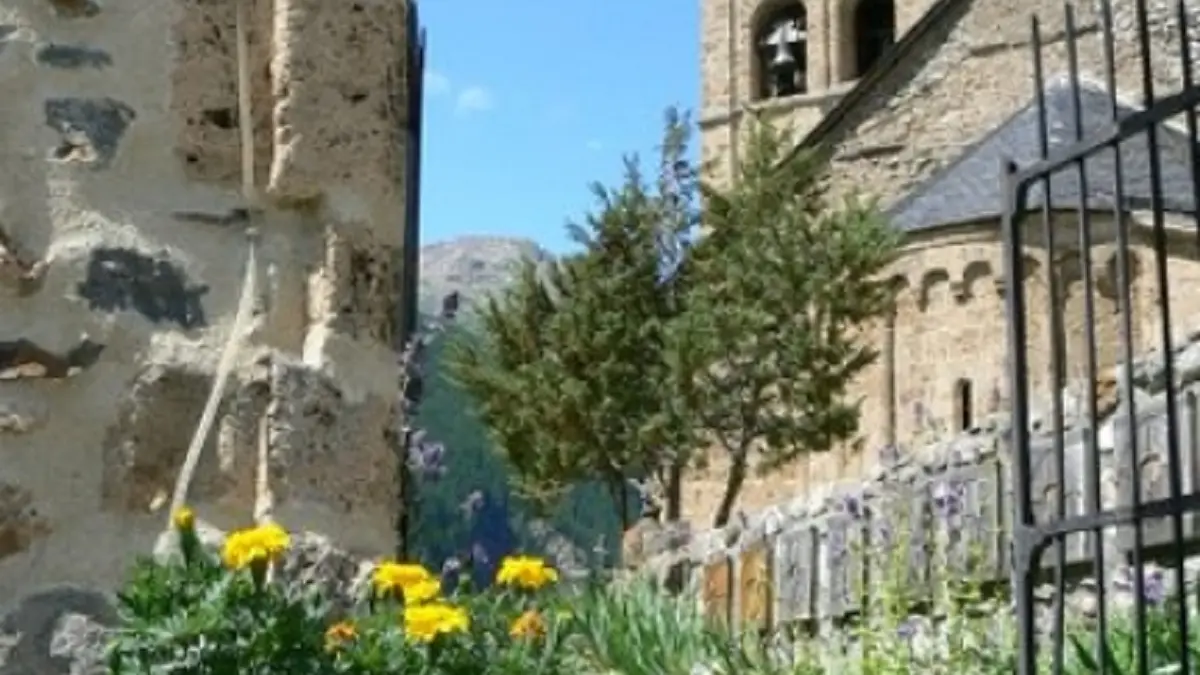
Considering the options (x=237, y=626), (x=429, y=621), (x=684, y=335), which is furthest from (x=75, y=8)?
(x=684, y=335)

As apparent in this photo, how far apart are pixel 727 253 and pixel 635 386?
1828 millimetres

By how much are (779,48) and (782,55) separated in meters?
0.20

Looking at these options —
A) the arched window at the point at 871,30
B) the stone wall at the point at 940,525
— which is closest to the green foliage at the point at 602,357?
the stone wall at the point at 940,525

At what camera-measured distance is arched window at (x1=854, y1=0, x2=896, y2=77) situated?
1393 inches

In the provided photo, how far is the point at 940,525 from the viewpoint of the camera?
642cm

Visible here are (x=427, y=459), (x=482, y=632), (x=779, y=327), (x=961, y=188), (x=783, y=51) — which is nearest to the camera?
(x=482, y=632)

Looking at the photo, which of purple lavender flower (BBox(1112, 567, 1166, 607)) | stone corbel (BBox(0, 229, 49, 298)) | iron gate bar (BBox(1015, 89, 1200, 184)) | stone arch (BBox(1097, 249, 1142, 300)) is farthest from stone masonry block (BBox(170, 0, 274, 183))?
stone arch (BBox(1097, 249, 1142, 300))

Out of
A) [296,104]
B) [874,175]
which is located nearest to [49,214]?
[296,104]

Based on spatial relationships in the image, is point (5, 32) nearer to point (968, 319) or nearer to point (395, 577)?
point (395, 577)

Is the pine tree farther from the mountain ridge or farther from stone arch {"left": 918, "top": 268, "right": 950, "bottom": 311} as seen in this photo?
the mountain ridge

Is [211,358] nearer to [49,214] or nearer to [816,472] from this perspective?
[49,214]

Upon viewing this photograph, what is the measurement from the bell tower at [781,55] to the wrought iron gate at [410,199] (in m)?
31.6

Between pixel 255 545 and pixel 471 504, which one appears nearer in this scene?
pixel 255 545

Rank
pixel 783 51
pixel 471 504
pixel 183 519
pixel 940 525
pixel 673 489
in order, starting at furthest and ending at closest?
pixel 783 51
pixel 673 489
pixel 940 525
pixel 471 504
pixel 183 519
